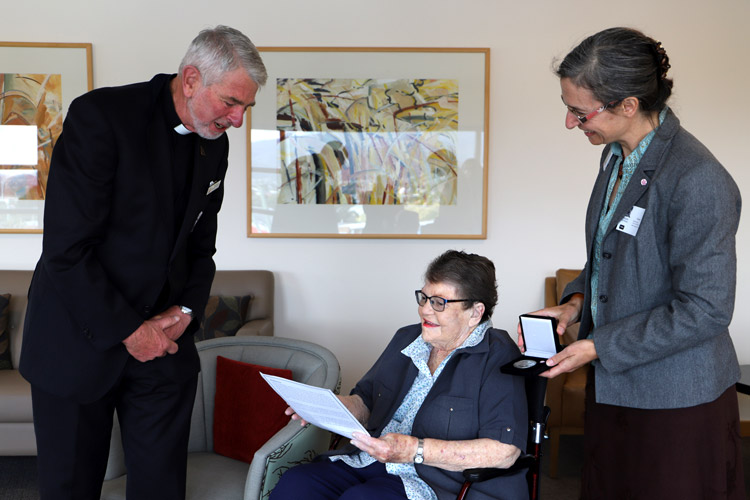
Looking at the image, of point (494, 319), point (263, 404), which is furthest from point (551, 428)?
point (263, 404)

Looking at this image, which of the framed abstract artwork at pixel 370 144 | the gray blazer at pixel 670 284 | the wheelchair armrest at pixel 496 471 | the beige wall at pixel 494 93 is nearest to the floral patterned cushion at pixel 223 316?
the beige wall at pixel 494 93

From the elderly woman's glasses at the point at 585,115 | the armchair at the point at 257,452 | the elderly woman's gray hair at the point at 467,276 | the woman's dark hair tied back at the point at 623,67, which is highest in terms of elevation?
the woman's dark hair tied back at the point at 623,67

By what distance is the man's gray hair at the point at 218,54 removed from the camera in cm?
192

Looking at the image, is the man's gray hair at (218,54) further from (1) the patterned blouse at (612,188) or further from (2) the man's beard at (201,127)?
(1) the patterned blouse at (612,188)

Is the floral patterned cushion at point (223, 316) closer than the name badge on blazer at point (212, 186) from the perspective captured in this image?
No

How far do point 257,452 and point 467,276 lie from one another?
87 cm

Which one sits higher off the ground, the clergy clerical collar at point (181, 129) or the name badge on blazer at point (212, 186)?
the clergy clerical collar at point (181, 129)

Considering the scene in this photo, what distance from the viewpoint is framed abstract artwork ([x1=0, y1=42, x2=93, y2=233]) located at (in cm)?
431

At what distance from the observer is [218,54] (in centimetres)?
192

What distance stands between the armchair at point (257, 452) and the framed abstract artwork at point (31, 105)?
88.7 inches

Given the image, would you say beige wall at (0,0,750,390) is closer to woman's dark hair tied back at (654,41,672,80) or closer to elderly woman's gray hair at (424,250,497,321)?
elderly woman's gray hair at (424,250,497,321)

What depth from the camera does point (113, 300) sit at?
1915mm

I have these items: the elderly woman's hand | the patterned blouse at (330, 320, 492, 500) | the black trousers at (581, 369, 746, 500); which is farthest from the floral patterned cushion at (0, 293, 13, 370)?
the black trousers at (581, 369, 746, 500)

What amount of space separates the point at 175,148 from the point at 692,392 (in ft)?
5.04
